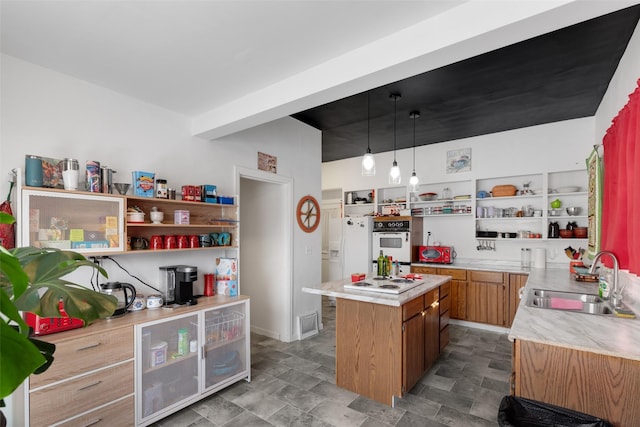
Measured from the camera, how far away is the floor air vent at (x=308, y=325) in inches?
157

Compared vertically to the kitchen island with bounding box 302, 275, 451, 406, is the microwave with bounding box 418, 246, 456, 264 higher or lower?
higher

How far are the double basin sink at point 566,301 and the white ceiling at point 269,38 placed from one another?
1952 mm

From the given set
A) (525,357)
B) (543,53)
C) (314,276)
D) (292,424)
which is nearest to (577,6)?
(543,53)

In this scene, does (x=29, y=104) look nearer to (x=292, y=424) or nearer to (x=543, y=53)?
(x=292, y=424)

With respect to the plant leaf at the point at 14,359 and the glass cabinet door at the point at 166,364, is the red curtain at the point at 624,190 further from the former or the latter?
the glass cabinet door at the point at 166,364

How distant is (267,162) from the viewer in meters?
3.74

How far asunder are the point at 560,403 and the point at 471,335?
2.91 meters

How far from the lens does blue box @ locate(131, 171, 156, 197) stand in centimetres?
245

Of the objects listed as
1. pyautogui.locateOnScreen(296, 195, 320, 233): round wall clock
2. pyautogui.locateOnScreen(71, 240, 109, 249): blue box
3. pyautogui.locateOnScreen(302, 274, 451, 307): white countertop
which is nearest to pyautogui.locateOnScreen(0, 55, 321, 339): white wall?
pyautogui.locateOnScreen(71, 240, 109, 249): blue box

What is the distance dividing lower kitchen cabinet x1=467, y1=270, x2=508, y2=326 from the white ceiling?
3412 mm

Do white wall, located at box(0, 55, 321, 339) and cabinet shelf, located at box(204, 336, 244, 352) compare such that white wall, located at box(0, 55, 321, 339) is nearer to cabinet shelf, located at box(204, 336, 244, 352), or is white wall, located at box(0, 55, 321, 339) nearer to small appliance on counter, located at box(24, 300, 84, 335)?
small appliance on counter, located at box(24, 300, 84, 335)

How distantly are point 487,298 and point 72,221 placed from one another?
4722 millimetres

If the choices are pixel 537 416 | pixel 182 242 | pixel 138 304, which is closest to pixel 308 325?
pixel 182 242

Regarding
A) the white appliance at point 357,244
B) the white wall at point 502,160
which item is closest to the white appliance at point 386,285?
the white appliance at point 357,244
